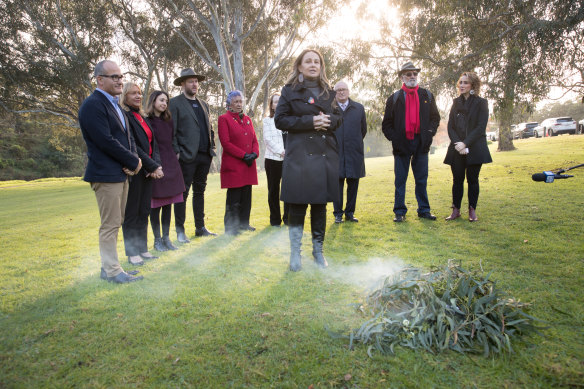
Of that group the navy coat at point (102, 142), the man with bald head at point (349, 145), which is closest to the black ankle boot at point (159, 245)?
the navy coat at point (102, 142)

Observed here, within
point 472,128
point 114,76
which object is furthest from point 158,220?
point 472,128

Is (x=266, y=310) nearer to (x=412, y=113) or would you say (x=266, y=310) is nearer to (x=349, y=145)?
(x=349, y=145)

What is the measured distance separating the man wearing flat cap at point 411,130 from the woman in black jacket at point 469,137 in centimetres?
38

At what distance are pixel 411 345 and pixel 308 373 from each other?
2.29ft

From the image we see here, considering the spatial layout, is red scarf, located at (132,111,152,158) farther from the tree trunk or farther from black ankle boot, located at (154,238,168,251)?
the tree trunk

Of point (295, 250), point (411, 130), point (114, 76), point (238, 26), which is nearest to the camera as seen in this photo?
point (114, 76)

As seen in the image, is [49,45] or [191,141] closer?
[191,141]

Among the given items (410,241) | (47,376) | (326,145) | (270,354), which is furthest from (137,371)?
(410,241)

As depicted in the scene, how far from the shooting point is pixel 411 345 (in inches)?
88.3

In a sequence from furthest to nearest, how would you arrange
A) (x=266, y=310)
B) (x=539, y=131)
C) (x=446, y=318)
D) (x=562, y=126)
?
1. (x=539, y=131)
2. (x=562, y=126)
3. (x=266, y=310)
4. (x=446, y=318)

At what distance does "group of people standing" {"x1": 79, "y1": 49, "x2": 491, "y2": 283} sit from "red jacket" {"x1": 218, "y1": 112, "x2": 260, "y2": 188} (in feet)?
0.05

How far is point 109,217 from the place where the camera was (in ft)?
11.8

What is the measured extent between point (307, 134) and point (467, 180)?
10.8 ft

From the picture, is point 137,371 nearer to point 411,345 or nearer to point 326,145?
point 411,345
